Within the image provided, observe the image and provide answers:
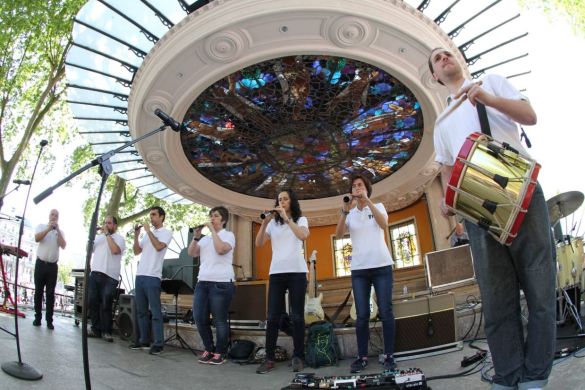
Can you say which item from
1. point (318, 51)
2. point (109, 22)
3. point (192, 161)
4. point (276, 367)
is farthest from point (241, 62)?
point (276, 367)

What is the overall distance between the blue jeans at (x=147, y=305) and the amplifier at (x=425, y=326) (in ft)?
9.35

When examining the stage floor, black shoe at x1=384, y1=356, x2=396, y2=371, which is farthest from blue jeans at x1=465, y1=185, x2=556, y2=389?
black shoe at x1=384, y1=356, x2=396, y2=371

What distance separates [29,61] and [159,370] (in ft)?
44.0

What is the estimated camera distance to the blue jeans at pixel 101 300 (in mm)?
5598

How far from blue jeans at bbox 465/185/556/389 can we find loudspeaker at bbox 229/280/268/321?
4.76m

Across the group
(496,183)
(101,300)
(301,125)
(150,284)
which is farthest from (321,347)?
(301,125)

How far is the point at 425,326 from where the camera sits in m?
4.32

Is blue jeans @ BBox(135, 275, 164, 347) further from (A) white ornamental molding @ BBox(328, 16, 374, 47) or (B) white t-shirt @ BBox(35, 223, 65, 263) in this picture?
(A) white ornamental molding @ BBox(328, 16, 374, 47)

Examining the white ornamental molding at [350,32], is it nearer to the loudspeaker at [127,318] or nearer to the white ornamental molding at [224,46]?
the white ornamental molding at [224,46]

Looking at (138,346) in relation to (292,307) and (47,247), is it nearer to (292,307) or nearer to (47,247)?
(47,247)

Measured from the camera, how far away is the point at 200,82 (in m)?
7.45

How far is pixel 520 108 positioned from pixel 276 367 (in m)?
3.47

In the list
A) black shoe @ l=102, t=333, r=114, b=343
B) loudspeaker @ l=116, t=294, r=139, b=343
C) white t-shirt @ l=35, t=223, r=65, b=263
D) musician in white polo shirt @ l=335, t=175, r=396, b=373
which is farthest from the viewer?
white t-shirt @ l=35, t=223, r=65, b=263

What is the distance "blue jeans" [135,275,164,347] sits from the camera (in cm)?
481
